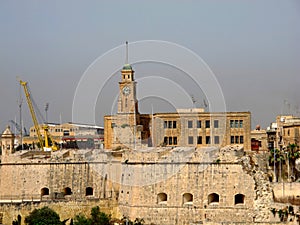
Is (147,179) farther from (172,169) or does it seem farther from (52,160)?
(52,160)

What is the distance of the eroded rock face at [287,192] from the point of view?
39250 mm

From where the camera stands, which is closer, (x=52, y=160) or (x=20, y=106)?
(x=52, y=160)

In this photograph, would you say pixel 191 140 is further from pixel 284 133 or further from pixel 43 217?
pixel 43 217

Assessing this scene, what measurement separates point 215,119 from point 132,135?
6.96 metres

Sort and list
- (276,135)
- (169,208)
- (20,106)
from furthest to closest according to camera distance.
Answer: (20,106) < (276,135) < (169,208)

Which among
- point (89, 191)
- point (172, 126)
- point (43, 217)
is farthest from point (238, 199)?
point (172, 126)

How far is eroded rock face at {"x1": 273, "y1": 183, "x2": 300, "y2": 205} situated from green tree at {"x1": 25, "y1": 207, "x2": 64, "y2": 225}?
1303 cm

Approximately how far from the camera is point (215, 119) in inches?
2142

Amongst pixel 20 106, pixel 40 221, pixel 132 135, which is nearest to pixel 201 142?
pixel 132 135

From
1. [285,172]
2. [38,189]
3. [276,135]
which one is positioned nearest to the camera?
[38,189]

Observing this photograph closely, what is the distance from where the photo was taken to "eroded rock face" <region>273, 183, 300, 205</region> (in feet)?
129

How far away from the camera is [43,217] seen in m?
39.1

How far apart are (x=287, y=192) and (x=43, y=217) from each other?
14.6 m

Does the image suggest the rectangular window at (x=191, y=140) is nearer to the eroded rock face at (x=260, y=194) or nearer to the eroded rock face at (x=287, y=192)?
the eroded rock face at (x=287, y=192)
